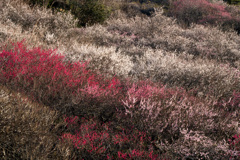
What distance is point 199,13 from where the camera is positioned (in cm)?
1330

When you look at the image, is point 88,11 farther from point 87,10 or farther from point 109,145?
point 109,145

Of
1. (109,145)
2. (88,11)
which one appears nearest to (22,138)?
(109,145)

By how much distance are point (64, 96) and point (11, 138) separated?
3.81ft

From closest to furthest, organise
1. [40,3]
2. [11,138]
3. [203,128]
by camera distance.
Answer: [11,138], [203,128], [40,3]

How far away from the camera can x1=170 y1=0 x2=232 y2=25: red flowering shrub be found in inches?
483

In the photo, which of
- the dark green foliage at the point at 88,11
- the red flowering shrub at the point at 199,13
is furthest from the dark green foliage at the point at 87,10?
the red flowering shrub at the point at 199,13

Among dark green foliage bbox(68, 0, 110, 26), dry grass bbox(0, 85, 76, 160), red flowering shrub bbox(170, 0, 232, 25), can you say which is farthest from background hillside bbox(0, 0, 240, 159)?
red flowering shrub bbox(170, 0, 232, 25)

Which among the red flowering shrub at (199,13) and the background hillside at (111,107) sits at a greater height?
the red flowering shrub at (199,13)

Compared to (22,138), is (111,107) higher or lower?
lower

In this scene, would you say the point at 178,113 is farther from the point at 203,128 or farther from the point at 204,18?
the point at 204,18

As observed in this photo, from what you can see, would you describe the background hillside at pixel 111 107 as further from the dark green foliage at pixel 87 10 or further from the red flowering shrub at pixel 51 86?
the dark green foliage at pixel 87 10

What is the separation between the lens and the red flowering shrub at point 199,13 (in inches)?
483

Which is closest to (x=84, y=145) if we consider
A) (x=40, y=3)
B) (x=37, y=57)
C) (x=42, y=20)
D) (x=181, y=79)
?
(x=37, y=57)

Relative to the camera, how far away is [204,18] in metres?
12.5
